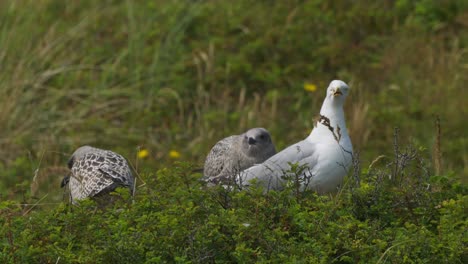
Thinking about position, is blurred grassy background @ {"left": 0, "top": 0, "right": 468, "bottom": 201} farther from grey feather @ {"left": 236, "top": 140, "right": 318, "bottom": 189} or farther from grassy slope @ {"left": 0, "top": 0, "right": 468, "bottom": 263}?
grey feather @ {"left": 236, "top": 140, "right": 318, "bottom": 189}

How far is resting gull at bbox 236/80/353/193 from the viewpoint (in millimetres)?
5828

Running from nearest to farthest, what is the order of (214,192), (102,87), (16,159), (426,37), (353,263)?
1. (353,263)
2. (214,192)
3. (16,159)
4. (102,87)
5. (426,37)

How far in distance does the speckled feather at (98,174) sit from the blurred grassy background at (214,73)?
6.49 feet

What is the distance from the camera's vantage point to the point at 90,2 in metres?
11.2

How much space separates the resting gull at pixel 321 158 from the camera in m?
5.83

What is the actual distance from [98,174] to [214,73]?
12.7ft

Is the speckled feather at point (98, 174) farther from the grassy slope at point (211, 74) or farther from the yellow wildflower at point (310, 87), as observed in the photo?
the yellow wildflower at point (310, 87)

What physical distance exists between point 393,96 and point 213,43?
6.38ft

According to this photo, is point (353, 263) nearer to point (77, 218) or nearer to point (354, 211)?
point (354, 211)

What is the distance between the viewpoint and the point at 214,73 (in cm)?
1012

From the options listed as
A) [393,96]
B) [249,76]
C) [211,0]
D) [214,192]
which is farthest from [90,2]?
[214,192]

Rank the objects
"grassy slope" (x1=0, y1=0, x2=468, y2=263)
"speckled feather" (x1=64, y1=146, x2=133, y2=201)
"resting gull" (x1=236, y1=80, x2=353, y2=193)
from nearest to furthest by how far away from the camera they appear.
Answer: "resting gull" (x1=236, y1=80, x2=353, y2=193) → "speckled feather" (x1=64, y1=146, x2=133, y2=201) → "grassy slope" (x1=0, y1=0, x2=468, y2=263)

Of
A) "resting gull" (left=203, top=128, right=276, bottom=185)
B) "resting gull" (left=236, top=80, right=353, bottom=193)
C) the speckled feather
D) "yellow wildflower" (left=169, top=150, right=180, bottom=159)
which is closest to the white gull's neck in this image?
"resting gull" (left=236, top=80, right=353, bottom=193)

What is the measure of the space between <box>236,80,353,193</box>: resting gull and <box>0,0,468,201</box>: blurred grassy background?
293cm
